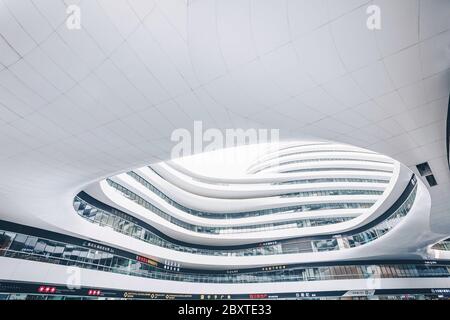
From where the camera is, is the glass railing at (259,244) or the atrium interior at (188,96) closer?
the atrium interior at (188,96)

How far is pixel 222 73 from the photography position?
520 cm

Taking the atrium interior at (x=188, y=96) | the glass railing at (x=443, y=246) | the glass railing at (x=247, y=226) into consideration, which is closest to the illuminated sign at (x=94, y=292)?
the atrium interior at (x=188, y=96)

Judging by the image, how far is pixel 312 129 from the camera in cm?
692

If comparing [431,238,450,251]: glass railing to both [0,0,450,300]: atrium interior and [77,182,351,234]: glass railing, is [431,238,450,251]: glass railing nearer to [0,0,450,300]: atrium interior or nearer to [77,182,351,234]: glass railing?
[77,182,351,234]: glass railing

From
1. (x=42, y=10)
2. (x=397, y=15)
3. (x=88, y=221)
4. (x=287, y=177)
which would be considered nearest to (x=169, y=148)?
(x=42, y=10)

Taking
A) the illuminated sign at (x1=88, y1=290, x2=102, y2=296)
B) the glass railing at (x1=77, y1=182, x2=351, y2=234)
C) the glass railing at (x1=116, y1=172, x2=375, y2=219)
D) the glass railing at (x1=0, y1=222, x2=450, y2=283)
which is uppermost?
the glass railing at (x1=116, y1=172, x2=375, y2=219)

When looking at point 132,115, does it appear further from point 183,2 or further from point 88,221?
point 88,221

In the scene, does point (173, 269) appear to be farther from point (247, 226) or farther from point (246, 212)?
point (246, 212)

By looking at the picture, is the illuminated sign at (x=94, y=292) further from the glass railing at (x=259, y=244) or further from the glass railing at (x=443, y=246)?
the glass railing at (x=443, y=246)

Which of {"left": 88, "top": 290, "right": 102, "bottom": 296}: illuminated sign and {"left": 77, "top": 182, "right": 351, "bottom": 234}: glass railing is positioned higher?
{"left": 77, "top": 182, "right": 351, "bottom": 234}: glass railing

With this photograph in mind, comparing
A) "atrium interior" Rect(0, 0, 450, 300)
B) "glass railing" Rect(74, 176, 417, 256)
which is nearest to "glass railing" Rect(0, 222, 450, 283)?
"atrium interior" Rect(0, 0, 450, 300)

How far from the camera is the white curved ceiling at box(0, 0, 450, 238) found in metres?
4.02

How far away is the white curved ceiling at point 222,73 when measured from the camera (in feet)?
13.2

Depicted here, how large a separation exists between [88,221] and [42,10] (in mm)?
17241
